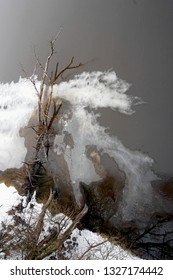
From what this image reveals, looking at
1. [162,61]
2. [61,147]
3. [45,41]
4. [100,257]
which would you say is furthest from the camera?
[45,41]

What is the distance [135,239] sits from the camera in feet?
28.6

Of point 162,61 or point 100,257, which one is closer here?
point 100,257

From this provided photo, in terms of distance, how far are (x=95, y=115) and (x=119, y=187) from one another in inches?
88.7

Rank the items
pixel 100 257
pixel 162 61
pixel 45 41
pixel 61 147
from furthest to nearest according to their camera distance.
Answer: pixel 45 41, pixel 61 147, pixel 162 61, pixel 100 257

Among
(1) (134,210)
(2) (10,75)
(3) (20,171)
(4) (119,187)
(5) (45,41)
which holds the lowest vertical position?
(1) (134,210)

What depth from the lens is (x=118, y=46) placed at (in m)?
9.64

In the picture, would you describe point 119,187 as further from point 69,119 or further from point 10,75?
point 10,75

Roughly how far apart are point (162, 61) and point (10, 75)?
16.7 feet

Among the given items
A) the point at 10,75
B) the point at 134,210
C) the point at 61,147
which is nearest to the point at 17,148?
the point at 61,147

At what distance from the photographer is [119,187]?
29.4ft

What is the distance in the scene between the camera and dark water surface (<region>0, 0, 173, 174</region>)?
888 cm

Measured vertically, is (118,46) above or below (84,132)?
above

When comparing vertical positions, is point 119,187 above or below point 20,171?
below

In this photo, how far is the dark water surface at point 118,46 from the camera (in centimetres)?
888
